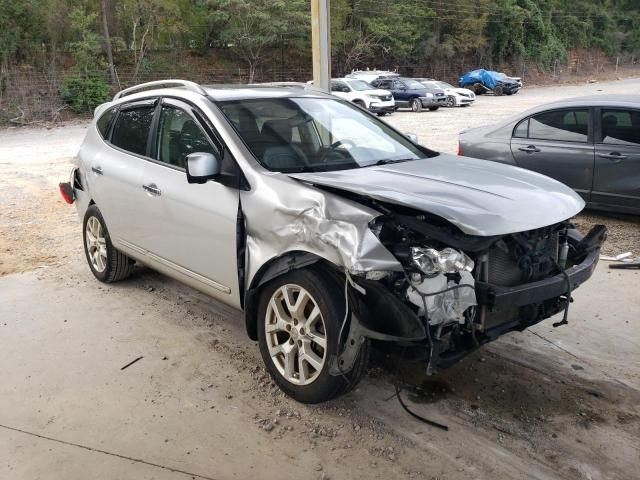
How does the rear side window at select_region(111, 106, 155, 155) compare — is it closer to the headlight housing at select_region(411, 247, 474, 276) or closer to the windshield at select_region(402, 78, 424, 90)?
the headlight housing at select_region(411, 247, 474, 276)

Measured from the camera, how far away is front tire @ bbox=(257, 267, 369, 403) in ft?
10.4

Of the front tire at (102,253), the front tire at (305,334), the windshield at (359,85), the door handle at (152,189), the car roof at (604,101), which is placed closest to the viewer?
the front tire at (305,334)

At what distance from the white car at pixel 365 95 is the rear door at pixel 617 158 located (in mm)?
18404

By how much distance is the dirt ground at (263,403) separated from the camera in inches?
118

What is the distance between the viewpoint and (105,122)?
549 centimetres

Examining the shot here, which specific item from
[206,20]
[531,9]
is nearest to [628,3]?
[531,9]

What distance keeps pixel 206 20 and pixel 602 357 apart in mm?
37088

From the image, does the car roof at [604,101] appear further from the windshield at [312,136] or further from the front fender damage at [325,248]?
the front fender damage at [325,248]

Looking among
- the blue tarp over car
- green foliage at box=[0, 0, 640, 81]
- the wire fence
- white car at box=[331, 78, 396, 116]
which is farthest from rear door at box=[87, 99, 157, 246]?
the blue tarp over car

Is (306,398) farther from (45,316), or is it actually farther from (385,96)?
(385,96)

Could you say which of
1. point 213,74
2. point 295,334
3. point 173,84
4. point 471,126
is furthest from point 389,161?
point 213,74

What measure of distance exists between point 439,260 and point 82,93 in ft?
94.7

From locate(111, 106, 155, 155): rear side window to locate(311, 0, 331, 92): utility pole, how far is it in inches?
121

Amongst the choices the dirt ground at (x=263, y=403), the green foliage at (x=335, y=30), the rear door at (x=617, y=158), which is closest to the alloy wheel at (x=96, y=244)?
the dirt ground at (x=263, y=403)
